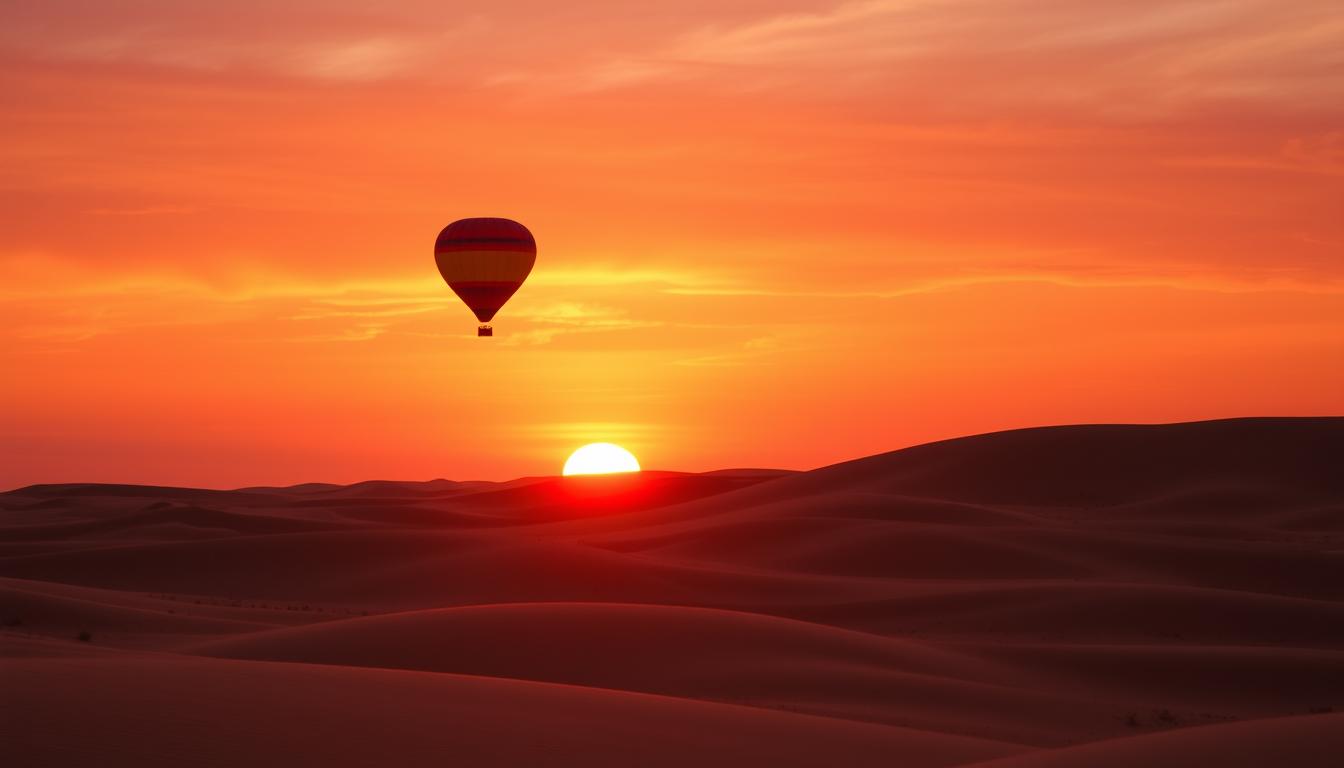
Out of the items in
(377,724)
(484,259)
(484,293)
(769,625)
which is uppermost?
(484,259)

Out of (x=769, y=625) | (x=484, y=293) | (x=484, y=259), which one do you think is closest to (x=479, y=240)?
(x=484, y=259)

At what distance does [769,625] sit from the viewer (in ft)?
98.7

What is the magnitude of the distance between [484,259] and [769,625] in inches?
840

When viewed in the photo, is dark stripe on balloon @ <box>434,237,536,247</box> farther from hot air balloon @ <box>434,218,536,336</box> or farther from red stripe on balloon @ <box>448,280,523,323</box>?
red stripe on balloon @ <box>448,280,523,323</box>

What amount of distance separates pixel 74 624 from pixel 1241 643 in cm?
2706

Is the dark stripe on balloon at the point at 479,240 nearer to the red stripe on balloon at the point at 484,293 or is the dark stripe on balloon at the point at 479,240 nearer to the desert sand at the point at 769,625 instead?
the red stripe on balloon at the point at 484,293

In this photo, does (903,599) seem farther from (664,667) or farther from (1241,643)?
(664,667)

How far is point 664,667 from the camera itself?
27.1 meters

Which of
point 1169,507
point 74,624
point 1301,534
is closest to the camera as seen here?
point 74,624

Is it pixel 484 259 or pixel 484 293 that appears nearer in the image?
pixel 484 259

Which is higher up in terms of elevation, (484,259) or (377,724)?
(484,259)

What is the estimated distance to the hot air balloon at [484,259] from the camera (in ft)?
157

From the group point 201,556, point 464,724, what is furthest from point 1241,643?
point 201,556

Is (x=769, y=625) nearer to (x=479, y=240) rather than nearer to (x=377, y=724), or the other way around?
(x=377, y=724)
